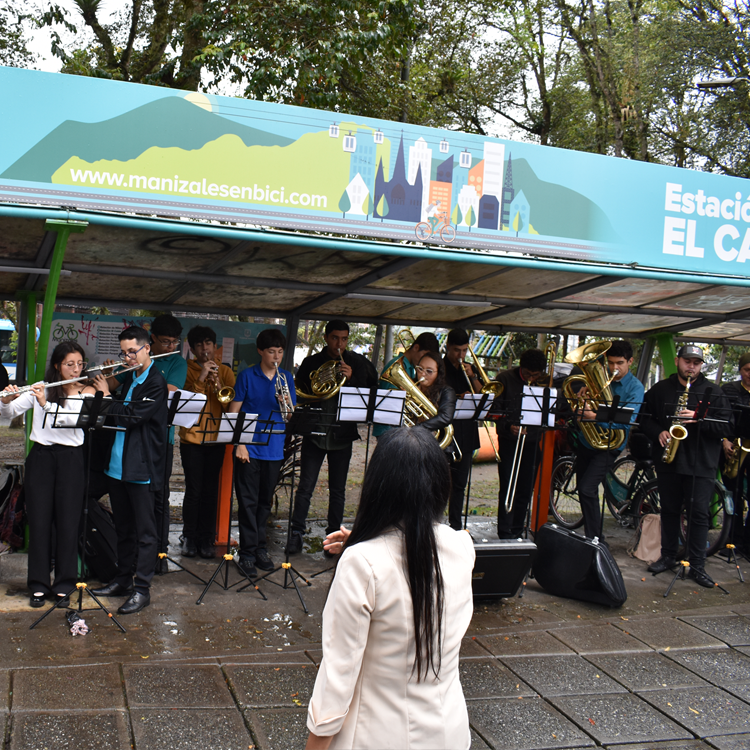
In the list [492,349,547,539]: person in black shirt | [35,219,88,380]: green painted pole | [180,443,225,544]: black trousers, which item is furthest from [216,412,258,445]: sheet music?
[492,349,547,539]: person in black shirt

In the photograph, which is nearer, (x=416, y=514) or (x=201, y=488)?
(x=416, y=514)

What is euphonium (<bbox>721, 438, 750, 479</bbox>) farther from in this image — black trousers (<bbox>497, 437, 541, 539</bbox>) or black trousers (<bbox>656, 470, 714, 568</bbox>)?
black trousers (<bbox>497, 437, 541, 539</bbox>)

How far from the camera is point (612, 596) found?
496 cm

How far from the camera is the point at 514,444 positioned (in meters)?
6.14

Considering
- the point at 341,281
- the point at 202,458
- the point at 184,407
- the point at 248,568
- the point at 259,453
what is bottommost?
the point at 248,568

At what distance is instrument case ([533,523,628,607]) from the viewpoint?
16.4 ft

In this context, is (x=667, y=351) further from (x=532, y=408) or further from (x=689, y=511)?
(x=532, y=408)

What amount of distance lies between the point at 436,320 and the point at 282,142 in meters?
3.14

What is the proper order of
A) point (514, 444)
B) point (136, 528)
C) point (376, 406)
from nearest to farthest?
point (136, 528) → point (376, 406) → point (514, 444)

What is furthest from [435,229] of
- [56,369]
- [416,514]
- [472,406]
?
[416,514]

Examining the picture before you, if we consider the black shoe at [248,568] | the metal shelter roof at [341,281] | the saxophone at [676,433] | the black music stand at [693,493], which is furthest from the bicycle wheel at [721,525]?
the black shoe at [248,568]

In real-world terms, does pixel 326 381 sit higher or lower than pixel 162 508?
higher

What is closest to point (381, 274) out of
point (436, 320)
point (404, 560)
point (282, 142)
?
point (282, 142)

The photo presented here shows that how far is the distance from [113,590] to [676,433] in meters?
4.47
